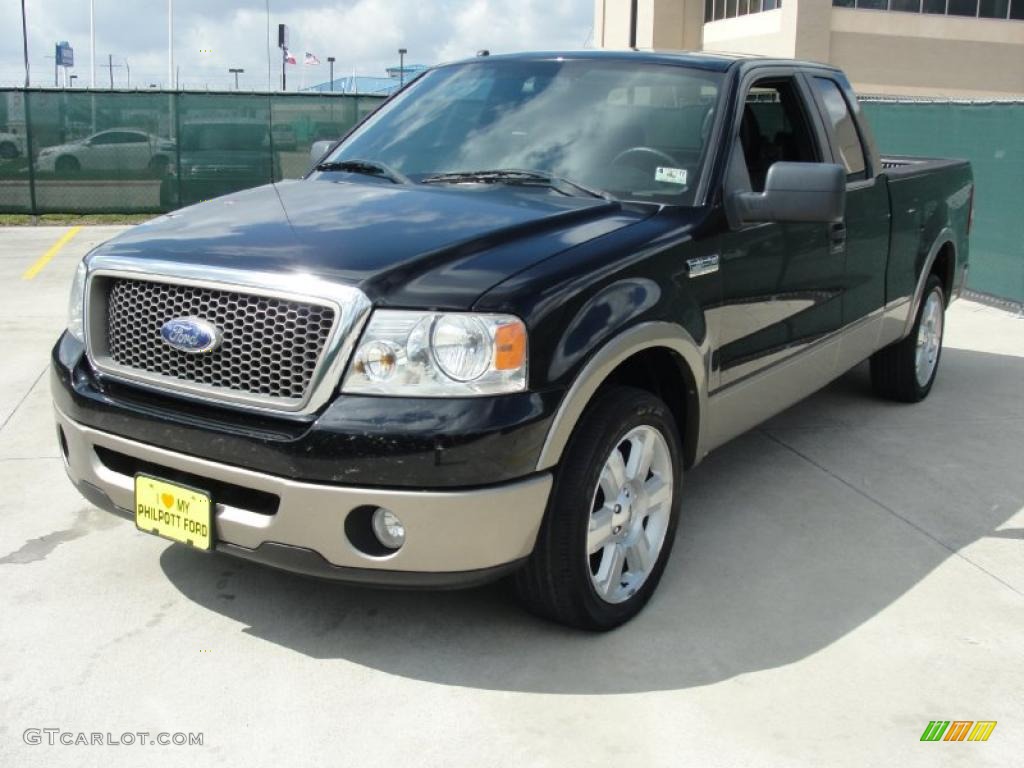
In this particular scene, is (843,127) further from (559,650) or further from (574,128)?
(559,650)

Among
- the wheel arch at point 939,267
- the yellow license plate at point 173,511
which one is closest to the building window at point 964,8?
the wheel arch at point 939,267

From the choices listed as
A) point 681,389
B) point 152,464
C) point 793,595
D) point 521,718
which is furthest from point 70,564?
point 793,595

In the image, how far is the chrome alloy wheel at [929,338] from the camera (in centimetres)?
662

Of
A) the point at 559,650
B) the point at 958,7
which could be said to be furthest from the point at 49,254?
the point at 958,7

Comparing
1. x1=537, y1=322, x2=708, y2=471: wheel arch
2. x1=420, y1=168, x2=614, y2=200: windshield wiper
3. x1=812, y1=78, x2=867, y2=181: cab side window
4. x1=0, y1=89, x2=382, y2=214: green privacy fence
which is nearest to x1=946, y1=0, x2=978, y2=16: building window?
x1=0, y1=89, x2=382, y2=214: green privacy fence

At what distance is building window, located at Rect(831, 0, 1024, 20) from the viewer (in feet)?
123

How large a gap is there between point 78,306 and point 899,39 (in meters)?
38.8

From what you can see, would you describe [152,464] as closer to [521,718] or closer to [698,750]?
[521,718]

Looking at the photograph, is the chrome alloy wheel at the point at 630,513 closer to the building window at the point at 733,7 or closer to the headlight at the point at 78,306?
the headlight at the point at 78,306

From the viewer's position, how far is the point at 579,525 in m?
3.35

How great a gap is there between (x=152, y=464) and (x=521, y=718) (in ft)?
4.48

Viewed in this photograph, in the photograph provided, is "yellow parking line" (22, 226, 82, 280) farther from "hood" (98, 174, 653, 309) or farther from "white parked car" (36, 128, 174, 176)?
"hood" (98, 174, 653, 309)

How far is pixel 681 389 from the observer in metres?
4.08

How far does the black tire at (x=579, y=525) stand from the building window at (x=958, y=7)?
3730 centimetres
